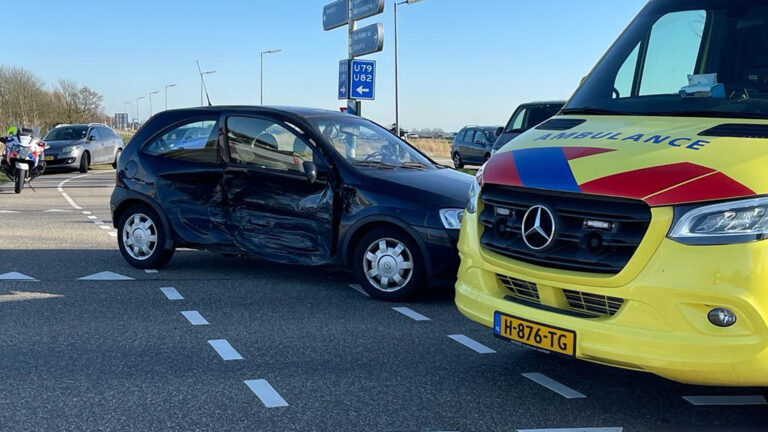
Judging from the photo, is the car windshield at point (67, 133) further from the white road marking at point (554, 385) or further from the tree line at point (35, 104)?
the tree line at point (35, 104)

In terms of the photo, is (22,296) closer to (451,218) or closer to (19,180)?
(451,218)

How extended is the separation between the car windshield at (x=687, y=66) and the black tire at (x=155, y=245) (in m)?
4.42

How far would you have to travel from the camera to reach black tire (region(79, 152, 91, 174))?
82.6 ft

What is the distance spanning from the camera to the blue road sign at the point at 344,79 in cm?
1706

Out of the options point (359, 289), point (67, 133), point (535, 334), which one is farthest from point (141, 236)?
point (67, 133)

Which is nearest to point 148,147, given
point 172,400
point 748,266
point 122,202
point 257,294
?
point 122,202

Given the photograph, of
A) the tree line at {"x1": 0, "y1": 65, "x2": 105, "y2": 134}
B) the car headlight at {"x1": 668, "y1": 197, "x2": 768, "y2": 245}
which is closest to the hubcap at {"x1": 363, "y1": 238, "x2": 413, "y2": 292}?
the car headlight at {"x1": 668, "y1": 197, "x2": 768, "y2": 245}

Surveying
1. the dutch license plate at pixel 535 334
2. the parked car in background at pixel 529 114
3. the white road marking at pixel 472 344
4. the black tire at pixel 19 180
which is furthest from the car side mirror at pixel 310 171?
the black tire at pixel 19 180

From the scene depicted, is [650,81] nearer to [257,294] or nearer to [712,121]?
[712,121]

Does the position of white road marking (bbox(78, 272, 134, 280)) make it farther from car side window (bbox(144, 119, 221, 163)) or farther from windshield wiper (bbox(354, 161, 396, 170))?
windshield wiper (bbox(354, 161, 396, 170))

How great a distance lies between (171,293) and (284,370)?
8.40 feet

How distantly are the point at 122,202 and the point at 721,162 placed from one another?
241 inches

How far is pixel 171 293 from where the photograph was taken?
7.22m

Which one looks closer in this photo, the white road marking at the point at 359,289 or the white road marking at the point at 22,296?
the white road marking at the point at 22,296
